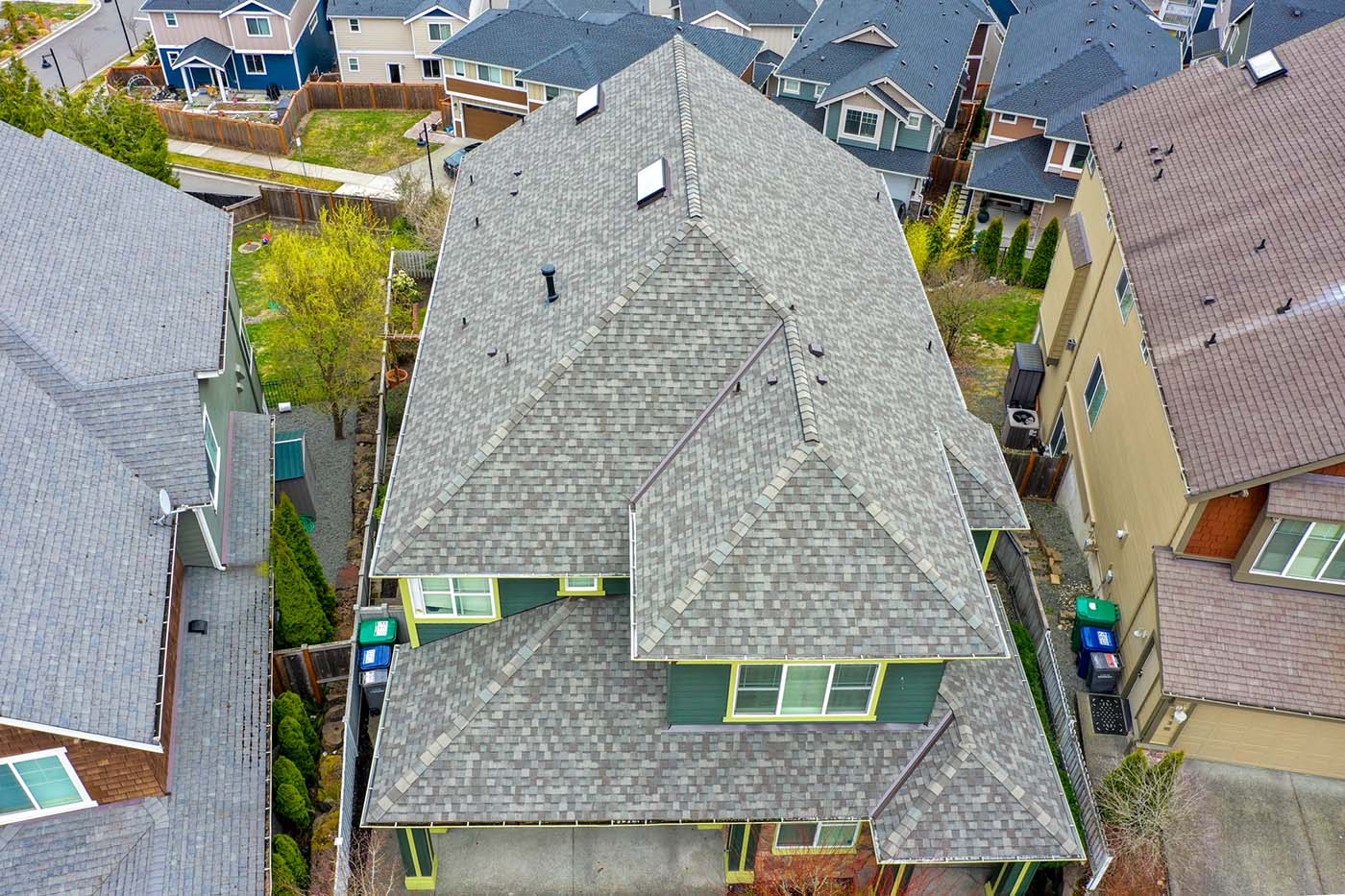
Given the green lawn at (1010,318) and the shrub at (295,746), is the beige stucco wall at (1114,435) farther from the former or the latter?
the shrub at (295,746)

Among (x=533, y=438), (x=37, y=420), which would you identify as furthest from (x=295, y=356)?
(x=533, y=438)

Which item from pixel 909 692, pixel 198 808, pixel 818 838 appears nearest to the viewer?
pixel 909 692

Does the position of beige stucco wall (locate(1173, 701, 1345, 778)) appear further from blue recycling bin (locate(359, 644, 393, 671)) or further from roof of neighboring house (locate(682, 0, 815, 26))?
roof of neighboring house (locate(682, 0, 815, 26))

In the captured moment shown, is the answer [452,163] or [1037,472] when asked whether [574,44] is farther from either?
[1037,472]

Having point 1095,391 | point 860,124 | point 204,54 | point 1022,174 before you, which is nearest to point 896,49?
point 860,124

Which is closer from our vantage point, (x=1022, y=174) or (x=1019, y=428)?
(x=1019, y=428)

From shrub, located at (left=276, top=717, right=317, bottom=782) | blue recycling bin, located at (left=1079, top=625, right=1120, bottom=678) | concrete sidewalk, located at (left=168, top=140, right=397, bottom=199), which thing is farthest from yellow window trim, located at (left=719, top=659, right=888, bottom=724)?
concrete sidewalk, located at (left=168, top=140, right=397, bottom=199)
